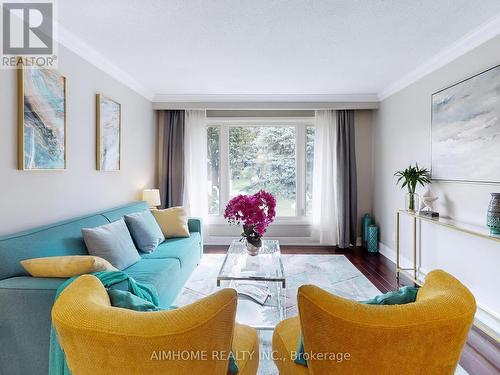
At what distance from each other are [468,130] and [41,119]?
3.60m

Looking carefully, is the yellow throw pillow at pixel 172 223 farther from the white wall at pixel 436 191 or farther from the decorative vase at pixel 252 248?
the white wall at pixel 436 191

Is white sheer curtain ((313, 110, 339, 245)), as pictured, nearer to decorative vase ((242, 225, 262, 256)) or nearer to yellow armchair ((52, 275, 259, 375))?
decorative vase ((242, 225, 262, 256))

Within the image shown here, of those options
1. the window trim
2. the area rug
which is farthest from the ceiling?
the area rug

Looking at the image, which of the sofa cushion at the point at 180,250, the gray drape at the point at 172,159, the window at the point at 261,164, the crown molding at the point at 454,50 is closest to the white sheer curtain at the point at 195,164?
the gray drape at the point at 172,159

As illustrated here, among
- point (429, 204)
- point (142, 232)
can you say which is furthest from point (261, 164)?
point (429, 204)

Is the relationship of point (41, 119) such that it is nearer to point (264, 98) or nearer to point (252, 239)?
point (252, 239)

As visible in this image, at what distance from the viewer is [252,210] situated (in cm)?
262

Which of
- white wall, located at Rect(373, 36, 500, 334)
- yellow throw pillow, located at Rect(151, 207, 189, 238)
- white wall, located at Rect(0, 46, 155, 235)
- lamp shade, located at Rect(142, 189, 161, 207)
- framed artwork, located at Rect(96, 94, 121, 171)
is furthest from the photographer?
lamp shade, located at Rect(142, 189, 161, 207)

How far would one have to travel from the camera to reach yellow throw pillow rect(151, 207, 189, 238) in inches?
141

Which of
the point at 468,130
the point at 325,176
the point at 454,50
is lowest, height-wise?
the point at 325,176

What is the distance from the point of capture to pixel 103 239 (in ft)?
7.63

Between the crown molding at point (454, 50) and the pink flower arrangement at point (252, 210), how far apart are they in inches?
88.5

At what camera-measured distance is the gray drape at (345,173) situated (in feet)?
15.6

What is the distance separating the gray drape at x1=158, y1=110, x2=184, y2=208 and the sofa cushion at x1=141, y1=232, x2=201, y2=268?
1.28 metres
